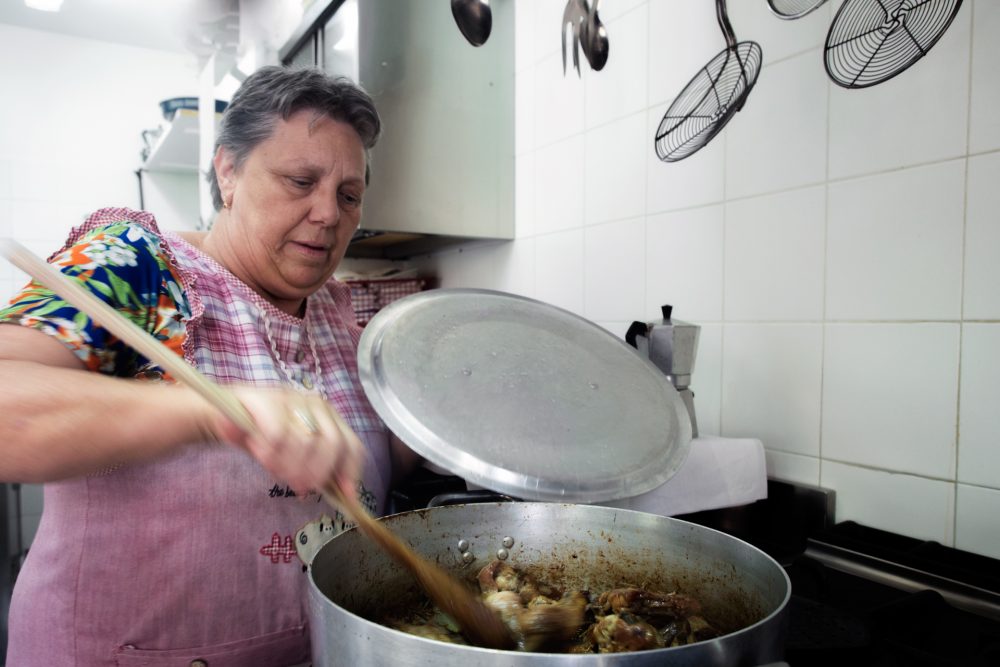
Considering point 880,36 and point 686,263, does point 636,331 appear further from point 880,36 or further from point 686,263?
point 880,36

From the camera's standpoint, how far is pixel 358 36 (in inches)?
69.8

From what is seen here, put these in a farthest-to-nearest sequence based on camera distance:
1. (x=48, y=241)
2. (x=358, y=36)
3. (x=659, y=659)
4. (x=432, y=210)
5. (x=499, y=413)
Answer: (x=48, y=241)
(x=432, y=210)
(x=358, y=36)
(x=499, y=413)
(x=659, y=659)

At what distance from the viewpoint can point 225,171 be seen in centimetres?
103

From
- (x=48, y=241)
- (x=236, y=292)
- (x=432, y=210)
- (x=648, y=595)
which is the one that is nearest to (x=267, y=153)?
(x=236, y=292)

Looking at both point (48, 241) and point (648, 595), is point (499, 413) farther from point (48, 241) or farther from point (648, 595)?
point (48, 241)

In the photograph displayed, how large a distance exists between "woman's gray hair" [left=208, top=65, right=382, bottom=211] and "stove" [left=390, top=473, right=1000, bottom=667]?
64 centimetres

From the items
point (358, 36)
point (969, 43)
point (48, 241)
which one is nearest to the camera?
point (969, 43)

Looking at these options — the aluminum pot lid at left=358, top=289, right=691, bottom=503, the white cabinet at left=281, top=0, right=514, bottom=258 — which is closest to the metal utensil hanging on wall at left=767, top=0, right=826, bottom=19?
the aluminum pot lid at left=358, top=289, right=691, bottom=503

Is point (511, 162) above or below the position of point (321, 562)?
above

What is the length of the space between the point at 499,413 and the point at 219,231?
607mm

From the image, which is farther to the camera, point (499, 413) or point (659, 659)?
point (499, 413)

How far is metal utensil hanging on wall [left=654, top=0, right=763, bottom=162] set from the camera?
1.26 m

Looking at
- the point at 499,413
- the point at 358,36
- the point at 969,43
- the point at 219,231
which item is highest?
the point at 358,36

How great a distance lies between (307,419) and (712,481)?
2.41ft
